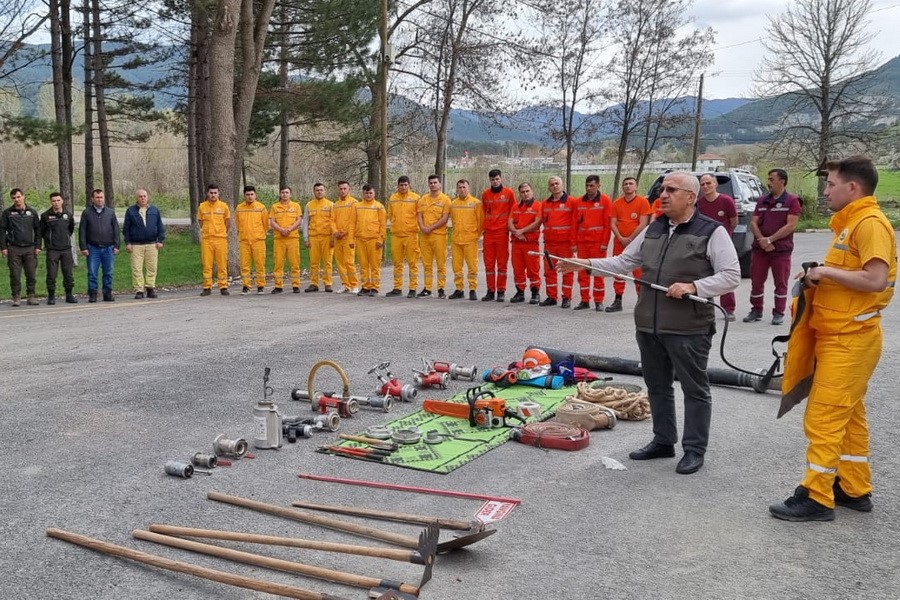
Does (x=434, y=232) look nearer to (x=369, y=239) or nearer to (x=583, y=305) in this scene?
(x=369, y=239)

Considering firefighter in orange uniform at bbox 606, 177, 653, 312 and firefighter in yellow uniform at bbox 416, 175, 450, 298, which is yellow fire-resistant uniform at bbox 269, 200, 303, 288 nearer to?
firefighter in yellow uniform at bbox 416, 175, 450, 298

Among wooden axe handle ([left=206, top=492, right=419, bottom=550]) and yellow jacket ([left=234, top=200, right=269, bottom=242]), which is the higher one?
yellow jacket ([left=234, top=200, right=269, bottom=242])

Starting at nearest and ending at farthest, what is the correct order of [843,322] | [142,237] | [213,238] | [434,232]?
1. [843,322]
2. [434,232]
3. [142,237]
4. [213,238]

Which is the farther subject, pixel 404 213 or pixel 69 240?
pixel 404 213

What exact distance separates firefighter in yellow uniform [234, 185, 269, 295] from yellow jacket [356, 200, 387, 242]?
1.96 metres

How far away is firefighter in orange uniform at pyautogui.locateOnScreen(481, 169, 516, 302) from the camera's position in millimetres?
13836

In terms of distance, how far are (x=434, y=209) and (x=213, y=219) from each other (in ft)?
14.6

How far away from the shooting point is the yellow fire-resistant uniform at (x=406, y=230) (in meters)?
14.9

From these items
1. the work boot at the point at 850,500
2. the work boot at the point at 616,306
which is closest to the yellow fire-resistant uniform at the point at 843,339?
the work boot at the point at 850,500

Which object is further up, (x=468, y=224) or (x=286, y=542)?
(x=468, y=224)

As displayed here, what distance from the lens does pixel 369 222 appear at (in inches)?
603

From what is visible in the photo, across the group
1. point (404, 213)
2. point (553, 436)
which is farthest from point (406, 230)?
point (553, 436)

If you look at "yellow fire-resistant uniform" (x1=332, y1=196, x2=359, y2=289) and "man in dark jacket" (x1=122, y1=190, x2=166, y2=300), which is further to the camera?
"yellow fire-resistant uniform" (x1=332, y1=196, x2=359, y2=289)

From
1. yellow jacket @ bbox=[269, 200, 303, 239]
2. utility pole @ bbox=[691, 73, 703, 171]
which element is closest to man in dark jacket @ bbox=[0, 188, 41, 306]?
yellow jacket @ bbox=[269, 200, 303, 239]
